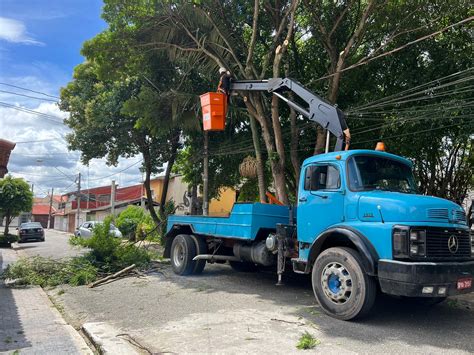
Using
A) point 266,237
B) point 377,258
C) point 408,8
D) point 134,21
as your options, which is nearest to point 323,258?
point 377,258

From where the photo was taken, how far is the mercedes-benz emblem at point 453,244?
661cm

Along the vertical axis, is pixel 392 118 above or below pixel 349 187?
above

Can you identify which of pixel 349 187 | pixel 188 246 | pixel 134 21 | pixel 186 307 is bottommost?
pixel 186 307

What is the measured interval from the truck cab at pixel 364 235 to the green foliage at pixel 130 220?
68.3 feet

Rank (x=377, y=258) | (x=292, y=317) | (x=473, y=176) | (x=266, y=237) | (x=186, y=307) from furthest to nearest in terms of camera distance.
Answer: (x=473, y=176) < (x=266, y=237) < (x=186, y=307) < (x=292, y=317) < (x=377, y=258)

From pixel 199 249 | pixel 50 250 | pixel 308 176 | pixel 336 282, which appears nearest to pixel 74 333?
pixel 336 282

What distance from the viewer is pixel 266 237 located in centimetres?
945

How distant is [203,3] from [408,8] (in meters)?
6.04

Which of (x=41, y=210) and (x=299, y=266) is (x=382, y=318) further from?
(x=41, y=210)

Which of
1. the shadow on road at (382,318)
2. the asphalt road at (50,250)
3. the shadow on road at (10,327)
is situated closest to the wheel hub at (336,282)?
the shadow on road at (382,318)

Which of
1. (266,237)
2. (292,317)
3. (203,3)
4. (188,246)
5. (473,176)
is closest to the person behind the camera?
(292,317)

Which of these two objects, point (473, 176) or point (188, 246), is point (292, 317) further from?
point (473, 176)

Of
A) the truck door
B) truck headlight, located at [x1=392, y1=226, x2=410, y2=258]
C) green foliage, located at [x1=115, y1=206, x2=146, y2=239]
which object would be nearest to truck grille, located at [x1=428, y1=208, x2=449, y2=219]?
truck headlight, located at [x1=392, y1=226, x2=410, y2=258]

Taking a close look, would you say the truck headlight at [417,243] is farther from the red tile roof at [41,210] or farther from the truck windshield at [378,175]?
the red tile roof at [41,210]
